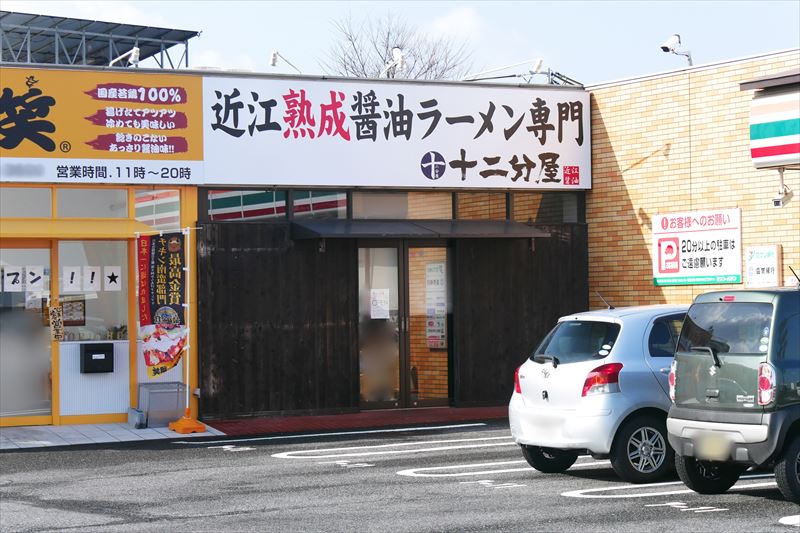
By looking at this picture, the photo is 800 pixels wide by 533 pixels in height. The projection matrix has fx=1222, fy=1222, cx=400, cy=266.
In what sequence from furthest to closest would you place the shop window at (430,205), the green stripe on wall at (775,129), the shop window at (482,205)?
the shop window at (482,205)
the shop window at (430,205)
the green stripe on wall at (775,129)

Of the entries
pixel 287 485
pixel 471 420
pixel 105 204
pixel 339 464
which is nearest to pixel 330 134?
pixel 105 204

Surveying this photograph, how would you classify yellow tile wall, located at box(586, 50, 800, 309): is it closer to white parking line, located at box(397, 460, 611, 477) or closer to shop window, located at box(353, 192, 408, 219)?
shop window, located at box(353, 192, 408, 219)

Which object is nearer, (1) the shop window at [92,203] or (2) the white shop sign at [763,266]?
(1) the shop window at [92,203]

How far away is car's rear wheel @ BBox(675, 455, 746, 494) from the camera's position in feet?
33.8

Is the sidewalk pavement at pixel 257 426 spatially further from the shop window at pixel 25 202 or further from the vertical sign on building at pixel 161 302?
the shop window at pixel 25 202

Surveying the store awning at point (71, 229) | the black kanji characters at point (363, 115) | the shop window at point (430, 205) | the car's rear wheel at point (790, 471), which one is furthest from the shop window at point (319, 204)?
the car's rear wheel at point (790, 471)

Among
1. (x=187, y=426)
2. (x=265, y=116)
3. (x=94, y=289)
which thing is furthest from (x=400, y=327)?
(x=94, y=289)

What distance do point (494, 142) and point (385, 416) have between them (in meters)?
4.58

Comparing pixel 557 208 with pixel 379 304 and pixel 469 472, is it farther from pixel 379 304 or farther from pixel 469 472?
pixel 469 472

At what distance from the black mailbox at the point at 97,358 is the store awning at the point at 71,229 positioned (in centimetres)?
149

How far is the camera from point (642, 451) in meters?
11.0

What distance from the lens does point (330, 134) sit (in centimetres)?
1783

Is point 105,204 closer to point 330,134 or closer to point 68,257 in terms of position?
point 68,257

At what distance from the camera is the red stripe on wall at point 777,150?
13367 mm
